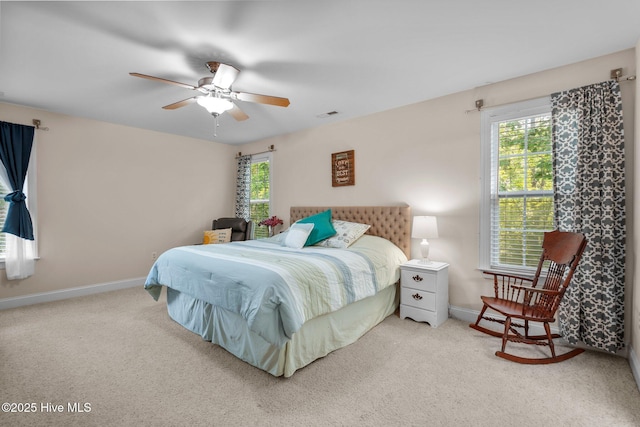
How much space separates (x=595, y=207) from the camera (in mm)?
2467

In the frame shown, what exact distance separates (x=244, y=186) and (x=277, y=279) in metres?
4.08

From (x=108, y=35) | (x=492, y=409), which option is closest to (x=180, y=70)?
(x=108, y=35)

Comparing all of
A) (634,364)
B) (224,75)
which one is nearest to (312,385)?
(634,364)

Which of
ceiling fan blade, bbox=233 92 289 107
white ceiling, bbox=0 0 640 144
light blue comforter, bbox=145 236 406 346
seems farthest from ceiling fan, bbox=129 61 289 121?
light blue comforter, bbox=145 236 406 346

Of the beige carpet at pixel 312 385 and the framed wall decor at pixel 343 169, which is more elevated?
the framed wall decor at pixel 343 169

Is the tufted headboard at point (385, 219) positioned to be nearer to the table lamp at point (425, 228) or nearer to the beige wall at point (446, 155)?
the beige wall at point (446, 155)

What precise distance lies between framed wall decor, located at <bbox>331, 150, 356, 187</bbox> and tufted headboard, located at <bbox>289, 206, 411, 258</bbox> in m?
0.38

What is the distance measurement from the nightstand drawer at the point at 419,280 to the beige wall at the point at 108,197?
13.1ft

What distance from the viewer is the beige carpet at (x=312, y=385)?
177 cm

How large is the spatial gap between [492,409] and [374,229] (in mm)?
2353

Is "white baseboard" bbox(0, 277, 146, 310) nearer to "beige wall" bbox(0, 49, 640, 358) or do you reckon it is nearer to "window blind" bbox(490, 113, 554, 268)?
"beige wall" bbox(0, 49, 640, 358)

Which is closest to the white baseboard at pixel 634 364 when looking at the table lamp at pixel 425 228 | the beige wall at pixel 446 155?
the beige wall at pixel 446 155

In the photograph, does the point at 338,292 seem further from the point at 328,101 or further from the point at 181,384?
the point at 328,101

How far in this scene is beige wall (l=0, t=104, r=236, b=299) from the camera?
13.0 ft
